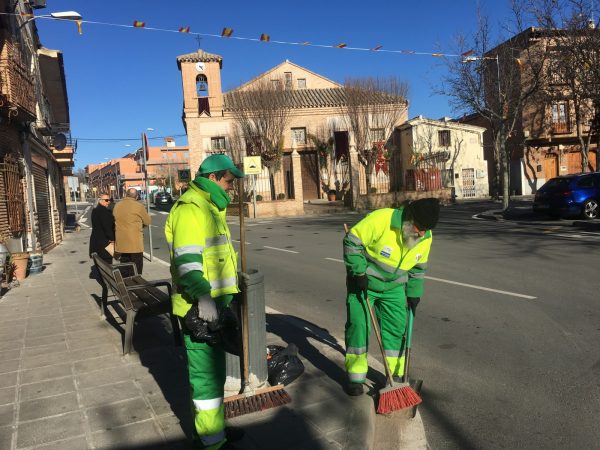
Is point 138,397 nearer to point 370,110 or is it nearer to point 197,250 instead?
point 197,250

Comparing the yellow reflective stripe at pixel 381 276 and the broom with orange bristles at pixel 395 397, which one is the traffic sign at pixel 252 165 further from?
the broom with orange bristles at pixel 395 397

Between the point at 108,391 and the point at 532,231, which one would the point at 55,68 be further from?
the point at 108,391

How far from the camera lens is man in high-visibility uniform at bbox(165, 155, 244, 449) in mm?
2590

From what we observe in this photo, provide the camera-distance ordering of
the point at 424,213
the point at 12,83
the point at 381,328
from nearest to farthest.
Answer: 1. the point at 424,213
2. the point at 381,328
3. the point at 12,83

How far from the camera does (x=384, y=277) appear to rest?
3574 mm

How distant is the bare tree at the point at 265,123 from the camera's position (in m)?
33.5

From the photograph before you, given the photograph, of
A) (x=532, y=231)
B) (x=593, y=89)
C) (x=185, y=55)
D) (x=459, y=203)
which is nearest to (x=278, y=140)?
(x=185, y=55)

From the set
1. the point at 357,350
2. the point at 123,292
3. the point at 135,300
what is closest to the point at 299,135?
the point at 135,300

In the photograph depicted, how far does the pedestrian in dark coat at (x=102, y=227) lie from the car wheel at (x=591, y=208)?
598 inches

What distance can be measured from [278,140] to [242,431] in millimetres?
32001

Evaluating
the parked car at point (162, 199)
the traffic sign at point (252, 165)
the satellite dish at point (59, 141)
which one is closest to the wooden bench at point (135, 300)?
the satellite dish at point (59, 141)

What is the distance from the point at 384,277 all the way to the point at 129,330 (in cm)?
246

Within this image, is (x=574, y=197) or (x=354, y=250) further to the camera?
(x=574, y=197)

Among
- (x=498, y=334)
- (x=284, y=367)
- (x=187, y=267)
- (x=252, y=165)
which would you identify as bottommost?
(x=498, y=334)
